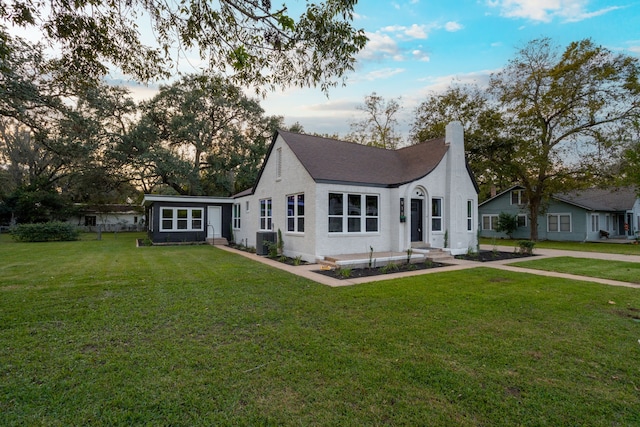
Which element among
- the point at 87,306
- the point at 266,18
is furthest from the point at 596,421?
the point at 87,306

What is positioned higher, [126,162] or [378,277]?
[126,162]

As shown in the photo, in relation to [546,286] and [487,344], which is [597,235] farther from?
[487,344]

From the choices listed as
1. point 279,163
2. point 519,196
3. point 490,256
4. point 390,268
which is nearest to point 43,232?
point 279,163

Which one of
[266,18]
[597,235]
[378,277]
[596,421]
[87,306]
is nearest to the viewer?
[596,421]

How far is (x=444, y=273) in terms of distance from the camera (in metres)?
9.05

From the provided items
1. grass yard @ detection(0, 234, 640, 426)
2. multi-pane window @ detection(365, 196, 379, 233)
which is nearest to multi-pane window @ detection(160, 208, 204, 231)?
multi-pane window @ detection(365, 196, 379, 233)

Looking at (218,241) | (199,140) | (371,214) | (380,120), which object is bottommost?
(218,241)

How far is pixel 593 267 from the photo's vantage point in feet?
34.3

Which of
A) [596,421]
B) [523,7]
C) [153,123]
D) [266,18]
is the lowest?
[596,421]

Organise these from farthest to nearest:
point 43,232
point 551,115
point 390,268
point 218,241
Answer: point 551,115 < point 43,232 < point 218,241 < point 390,268

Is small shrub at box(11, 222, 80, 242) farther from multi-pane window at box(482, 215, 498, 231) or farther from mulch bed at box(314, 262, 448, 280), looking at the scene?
multi-pane window at box(482, 215, 498, 231)

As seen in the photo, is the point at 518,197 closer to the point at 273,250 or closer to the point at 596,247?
the point at 596,247

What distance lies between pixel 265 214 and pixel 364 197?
5.47 meters

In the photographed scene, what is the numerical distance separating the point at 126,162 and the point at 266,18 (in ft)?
79.4
